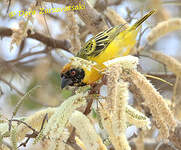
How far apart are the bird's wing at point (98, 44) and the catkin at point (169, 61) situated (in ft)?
1.50

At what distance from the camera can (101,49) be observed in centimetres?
272

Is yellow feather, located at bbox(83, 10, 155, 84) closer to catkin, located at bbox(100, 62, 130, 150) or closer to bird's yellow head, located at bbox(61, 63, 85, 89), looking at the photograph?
bird's yellow head, located at bbox(61, 63, 85, 89)

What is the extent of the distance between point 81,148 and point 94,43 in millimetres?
1046

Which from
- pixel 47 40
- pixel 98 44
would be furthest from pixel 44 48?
pixel 98 44

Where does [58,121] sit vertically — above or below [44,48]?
above

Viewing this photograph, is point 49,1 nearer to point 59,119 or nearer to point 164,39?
point 59,119

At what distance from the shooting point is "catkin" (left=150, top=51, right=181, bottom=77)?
9.23 feet

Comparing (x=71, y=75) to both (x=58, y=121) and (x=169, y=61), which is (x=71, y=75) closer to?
(x=169, y=61)

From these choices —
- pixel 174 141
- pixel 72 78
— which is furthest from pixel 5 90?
pixel 174 141

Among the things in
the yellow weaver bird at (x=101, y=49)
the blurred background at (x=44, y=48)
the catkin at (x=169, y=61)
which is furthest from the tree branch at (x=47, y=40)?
the catkin at (x=169, y=61)

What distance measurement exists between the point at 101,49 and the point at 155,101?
1278mm

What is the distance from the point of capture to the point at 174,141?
2.63m

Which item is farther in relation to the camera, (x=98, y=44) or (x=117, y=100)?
(x=98, y=44)

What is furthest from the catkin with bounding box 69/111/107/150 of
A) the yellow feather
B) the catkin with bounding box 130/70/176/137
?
the yellow feather
